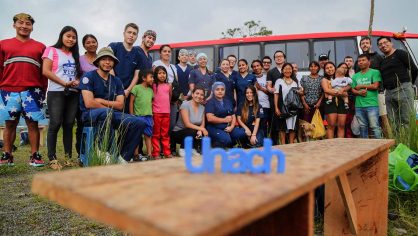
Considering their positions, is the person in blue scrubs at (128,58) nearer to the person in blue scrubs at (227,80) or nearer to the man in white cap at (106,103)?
the man in white cap at (106,103)

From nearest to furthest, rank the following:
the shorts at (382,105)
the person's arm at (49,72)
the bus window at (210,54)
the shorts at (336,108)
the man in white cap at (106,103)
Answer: the man in white cap at (106,103) < the person's arm at (49,72) < the shorts at (336,108) < the shorts at (382,105) < the bus window at (210,54)

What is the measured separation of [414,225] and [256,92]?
→ 3.22 metres

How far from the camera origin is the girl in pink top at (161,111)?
5.16 meters

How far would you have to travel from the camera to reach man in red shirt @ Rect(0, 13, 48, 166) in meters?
3.94

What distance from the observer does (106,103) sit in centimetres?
380

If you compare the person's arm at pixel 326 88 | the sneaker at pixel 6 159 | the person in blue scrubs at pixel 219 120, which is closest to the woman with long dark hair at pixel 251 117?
the person in blue scrubs at pixel 219 120

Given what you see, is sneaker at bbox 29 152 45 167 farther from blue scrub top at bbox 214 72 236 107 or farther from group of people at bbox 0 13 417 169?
blue scrub top at bbox 214 72 236 107

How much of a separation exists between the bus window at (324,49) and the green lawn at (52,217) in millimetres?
6526

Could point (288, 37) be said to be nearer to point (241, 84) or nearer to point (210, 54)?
point (210, 54)

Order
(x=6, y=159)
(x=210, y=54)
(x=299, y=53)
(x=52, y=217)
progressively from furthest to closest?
1. (x=210, y=54)
2. (x=299, y=53)
3. (x=6, y=159)
4. (x=52, y=217)

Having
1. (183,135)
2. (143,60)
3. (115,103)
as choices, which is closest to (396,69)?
(183,135)

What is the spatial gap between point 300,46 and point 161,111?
532cm

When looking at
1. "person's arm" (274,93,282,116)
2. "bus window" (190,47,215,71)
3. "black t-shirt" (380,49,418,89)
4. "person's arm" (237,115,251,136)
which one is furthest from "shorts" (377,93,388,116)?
"bus window" (190,47,215,71)

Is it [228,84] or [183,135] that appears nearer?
[183,135]
